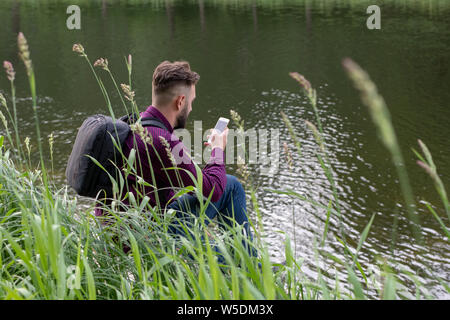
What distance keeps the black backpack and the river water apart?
813mm

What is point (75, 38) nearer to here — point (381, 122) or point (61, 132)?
point (61, 132)

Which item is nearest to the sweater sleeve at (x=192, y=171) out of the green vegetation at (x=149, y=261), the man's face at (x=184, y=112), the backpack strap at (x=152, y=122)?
the backpack strap at (x=152, y=122)

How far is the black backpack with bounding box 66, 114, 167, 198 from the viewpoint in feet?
7.11

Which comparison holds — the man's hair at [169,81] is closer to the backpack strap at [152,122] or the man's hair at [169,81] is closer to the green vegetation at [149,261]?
the backpack strap at [152,122]

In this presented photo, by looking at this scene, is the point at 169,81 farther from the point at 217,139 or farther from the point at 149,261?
the point at 149,261

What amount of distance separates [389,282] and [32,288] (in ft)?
3.34

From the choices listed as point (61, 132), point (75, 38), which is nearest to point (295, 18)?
point (75, 38)

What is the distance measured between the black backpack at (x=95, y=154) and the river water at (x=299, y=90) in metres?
0.81

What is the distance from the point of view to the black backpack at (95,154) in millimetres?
2168

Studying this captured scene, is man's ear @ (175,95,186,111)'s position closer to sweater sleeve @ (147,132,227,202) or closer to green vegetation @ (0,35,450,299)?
sweater sleeve @ (147,132,227,202)

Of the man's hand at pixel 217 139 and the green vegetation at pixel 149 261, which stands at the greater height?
the man's hand at pixel 217 139

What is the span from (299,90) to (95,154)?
6.83m

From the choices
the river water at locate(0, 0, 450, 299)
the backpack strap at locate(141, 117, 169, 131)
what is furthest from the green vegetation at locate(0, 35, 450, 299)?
the backpack strap at locate(141, 117, 169, 131)
